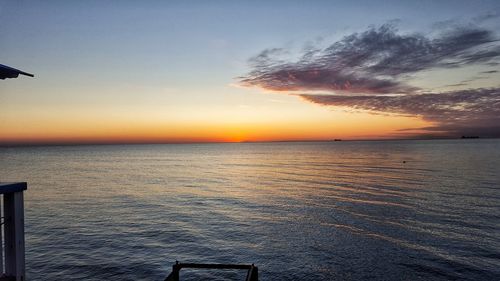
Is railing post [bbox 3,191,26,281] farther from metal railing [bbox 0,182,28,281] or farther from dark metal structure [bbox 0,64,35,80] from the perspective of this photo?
dark metal structure [bbox 0,64,35,80]

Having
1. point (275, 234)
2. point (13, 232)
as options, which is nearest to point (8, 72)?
point (13, 232)

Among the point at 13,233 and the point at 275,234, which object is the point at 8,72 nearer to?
the point at 13,233

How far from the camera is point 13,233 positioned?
5.30 metres

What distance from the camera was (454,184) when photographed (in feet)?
147

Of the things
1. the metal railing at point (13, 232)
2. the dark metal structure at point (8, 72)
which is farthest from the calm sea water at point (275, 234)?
the dark metal structure at point (8, 72)

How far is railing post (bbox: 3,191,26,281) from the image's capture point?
5.25 metres

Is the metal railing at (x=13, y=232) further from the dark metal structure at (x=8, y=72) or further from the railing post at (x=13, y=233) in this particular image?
the dark metal structure at (x=8, y=72)

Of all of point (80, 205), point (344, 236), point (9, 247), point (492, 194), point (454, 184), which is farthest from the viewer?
point (454, 184)

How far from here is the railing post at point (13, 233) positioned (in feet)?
17.2

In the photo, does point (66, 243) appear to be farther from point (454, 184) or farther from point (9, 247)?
point (454, 184)

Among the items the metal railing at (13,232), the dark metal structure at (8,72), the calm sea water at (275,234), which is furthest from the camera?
the calm sea water at (275,234)

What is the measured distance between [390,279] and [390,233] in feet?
25.6

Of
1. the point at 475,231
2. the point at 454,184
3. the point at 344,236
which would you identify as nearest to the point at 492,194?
the point at 454,184

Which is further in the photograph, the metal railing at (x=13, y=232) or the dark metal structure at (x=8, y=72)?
the dark metal structure at (x=8, y=72)
